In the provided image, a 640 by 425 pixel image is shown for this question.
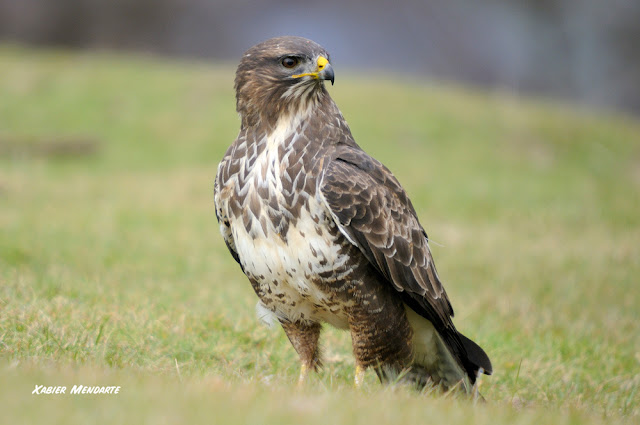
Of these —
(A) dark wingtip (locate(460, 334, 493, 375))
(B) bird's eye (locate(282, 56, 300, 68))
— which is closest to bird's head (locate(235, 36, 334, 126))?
(B) bird's eye (locate(282, 56, 300, 68))

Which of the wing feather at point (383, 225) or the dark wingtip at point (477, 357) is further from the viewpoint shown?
the dark wingtip at point (477, 357)

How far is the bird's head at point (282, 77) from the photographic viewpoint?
3.92 m

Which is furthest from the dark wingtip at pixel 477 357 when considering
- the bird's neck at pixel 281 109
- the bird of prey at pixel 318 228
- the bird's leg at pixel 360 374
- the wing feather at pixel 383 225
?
the bird's neck at pixel 281 109

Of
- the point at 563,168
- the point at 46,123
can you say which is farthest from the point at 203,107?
the point at 563,168

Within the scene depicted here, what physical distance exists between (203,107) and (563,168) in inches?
297

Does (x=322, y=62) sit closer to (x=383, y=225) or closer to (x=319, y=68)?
(x=319, y=68)

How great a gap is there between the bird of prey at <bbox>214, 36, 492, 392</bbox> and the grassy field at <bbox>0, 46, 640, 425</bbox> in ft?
1.04

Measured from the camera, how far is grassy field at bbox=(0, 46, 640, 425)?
3.24 meters

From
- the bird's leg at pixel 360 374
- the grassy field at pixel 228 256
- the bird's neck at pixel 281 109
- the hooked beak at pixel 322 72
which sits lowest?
the grassy field at pixel 228 256

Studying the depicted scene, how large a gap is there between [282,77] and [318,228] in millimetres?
835

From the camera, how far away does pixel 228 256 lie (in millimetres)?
8336

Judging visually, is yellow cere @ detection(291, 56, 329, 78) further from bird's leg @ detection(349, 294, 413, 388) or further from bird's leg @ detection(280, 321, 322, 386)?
bird's leg @ detection(280, 321, 322, 386)

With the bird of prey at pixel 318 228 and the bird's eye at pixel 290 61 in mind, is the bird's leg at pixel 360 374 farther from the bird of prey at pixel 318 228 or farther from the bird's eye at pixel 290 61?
the bird's eye at pixel 290 61

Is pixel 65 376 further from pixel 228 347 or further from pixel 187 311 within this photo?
pixel 187 311
